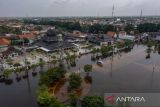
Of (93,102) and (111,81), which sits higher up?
(93,102)

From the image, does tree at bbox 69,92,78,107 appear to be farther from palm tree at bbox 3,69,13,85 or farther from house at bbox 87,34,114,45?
house at bbox 87,34,114,45

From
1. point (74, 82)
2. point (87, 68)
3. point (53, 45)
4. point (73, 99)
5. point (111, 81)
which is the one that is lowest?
point (111, 81)

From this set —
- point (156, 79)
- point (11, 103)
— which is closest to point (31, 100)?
point (11, 103)

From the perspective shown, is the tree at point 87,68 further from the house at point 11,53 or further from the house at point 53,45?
the house at point 11,53

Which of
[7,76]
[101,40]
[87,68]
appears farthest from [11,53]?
[101,40]

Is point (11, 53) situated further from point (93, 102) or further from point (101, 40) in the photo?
point (93, 102)

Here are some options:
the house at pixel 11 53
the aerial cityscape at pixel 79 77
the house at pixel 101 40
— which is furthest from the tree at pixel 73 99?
the house at pixel 101 40

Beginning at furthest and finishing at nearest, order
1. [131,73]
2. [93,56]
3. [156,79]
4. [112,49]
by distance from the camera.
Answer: [112,49] → [93,56] → [131,73] → [156,79]

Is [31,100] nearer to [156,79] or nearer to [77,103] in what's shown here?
[77,103]

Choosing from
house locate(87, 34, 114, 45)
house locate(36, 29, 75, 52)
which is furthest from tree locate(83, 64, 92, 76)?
house locate(87, 34, 114, 45)
